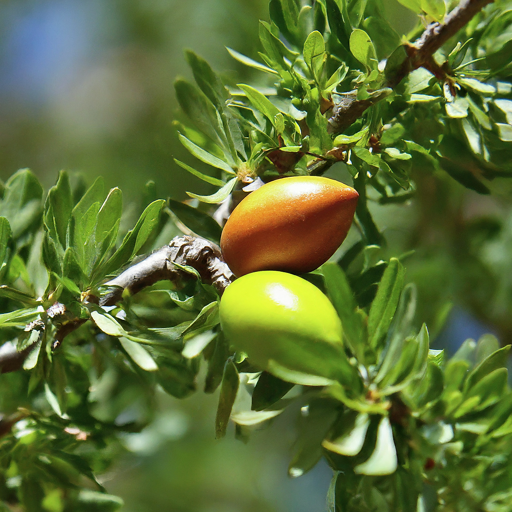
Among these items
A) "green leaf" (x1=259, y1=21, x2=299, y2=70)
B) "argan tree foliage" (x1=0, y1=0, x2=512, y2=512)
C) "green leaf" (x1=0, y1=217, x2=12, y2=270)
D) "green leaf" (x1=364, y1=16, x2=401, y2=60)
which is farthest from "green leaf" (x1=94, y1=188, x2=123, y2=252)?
"green leaf" (x1=364, y1=16, x2=401, y2=60)

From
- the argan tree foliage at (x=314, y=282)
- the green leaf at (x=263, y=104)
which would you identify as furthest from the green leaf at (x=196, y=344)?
the green leaf at (x=263, y=104)

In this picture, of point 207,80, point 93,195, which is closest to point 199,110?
point 207,80

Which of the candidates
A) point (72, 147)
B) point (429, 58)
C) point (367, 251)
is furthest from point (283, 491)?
point (72, 147)

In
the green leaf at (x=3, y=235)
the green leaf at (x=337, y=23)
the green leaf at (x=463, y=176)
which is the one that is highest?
the green leaf at (x=337, y=23)

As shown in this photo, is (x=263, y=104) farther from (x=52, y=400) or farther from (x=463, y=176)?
(x=52, y=400)

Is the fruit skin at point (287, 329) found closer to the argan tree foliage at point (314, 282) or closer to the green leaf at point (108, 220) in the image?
the argan tree foliage at point (314, 282)
